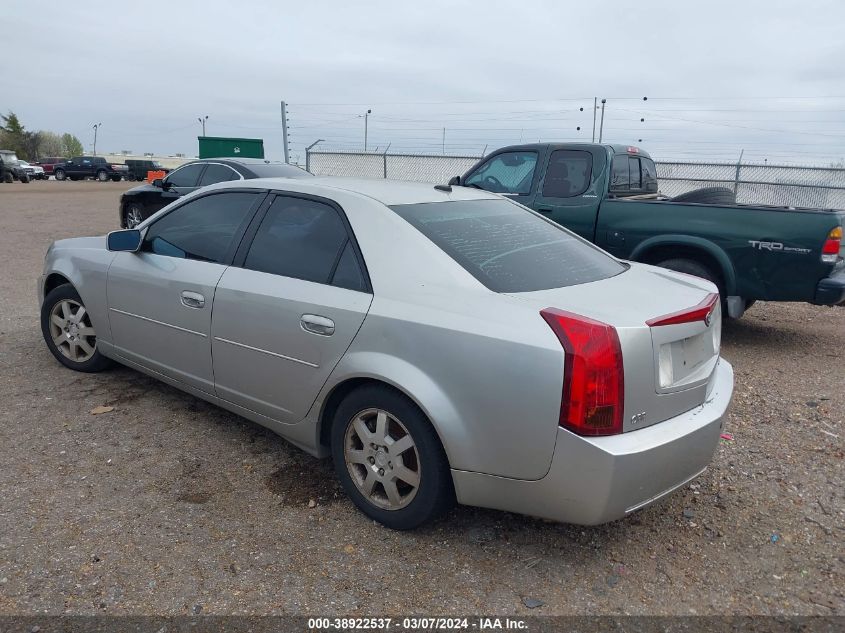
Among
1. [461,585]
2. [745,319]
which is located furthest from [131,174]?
[461,585]

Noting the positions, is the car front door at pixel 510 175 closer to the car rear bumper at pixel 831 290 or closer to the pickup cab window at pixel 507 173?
the pickup cab window at pixel 507 173

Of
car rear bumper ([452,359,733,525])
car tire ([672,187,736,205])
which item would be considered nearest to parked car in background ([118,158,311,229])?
car tire ([672,187,736,205])

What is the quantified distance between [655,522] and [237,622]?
6.43ft

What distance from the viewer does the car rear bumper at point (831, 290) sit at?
18.1 feet

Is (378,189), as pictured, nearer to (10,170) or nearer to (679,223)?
(679,223)

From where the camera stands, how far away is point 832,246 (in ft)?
18.1

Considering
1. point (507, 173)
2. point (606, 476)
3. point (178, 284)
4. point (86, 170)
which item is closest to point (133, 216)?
point (507, 173)

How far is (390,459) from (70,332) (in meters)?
3.11

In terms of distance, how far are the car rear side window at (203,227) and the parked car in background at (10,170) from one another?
38.1m

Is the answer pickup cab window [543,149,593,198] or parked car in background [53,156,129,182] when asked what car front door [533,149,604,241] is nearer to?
pickup cab window [543,149,593,198]

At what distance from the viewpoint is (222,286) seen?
144 inches

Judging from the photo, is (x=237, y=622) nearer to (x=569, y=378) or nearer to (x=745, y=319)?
(x=569, y=378)

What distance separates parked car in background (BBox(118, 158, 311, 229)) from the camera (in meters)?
10.6

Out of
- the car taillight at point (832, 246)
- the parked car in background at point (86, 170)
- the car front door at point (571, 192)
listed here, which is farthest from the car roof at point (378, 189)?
the parked car in background at point (86, 170)
